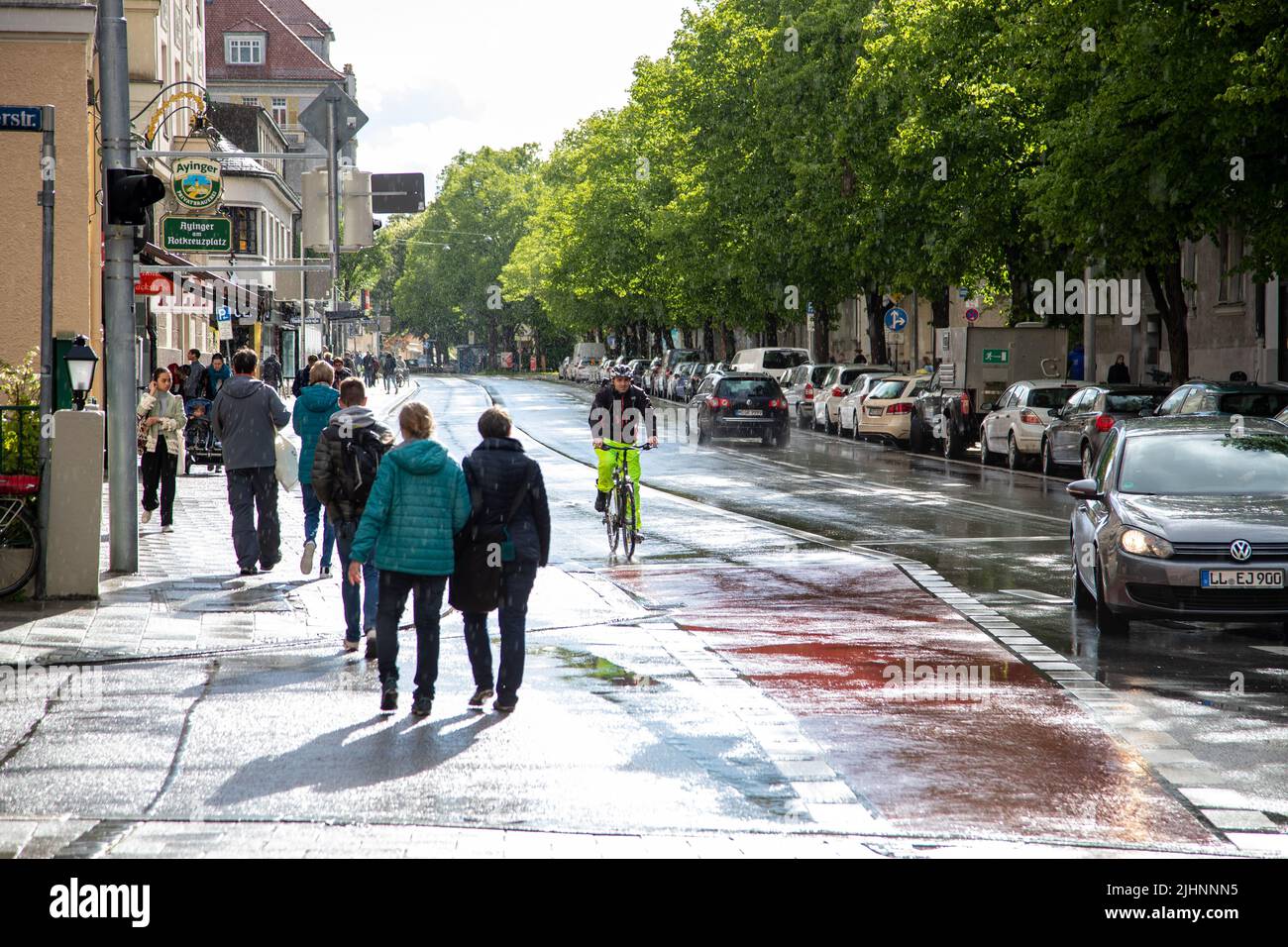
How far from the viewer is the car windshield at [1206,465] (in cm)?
1290

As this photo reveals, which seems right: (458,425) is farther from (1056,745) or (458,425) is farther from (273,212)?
(1056,745)

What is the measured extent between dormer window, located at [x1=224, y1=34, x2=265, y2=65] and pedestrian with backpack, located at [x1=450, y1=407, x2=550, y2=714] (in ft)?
330

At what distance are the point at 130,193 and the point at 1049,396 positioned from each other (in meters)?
21.5

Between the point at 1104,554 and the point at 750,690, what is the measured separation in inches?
136

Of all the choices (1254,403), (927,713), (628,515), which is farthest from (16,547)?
(1254,403)

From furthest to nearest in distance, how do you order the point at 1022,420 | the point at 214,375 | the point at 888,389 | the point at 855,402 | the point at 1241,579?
the point at 855,402 < the point at 888,389 < the point at 214,375 < the point at 1022,420 < the point at 1241,579

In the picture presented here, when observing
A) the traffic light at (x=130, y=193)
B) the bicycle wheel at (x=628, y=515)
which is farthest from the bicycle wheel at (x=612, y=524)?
the traffic light at (x=130, y=193)

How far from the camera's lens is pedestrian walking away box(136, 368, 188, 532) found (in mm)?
19344

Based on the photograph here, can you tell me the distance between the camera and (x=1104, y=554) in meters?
12.3

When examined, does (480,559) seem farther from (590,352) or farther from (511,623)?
A: (590,352)

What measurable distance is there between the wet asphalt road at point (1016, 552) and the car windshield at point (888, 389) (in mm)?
1160

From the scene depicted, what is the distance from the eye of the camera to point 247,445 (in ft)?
50.3

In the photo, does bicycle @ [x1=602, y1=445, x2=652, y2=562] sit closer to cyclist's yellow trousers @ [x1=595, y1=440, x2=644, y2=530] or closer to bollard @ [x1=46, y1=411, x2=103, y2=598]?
cyclist's yellow trousers @ [x1=595, y1=440, x2=644, y2=530]
